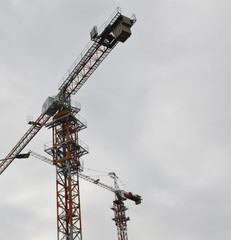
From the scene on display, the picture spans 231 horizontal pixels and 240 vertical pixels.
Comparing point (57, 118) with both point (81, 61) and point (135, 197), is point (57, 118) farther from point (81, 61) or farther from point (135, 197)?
point (135, 197)

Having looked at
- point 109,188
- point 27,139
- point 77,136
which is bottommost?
point 77,136

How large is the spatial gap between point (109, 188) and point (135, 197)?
271 inches

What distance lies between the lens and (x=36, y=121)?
214 feet

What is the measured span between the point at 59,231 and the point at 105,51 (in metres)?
23.2

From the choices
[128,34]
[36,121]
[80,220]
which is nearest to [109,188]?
[36,121]

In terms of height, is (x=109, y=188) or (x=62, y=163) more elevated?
(x=109, y=188)

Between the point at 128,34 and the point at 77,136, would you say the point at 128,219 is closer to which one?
the point at 77,136

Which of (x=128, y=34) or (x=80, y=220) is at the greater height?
(x=128, y=34)

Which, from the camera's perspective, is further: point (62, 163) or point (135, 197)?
point (135, 197)

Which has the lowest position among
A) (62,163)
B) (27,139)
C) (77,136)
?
(62,163)

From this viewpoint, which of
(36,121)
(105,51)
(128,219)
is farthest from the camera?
(128,219)

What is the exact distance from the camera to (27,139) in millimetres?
69188

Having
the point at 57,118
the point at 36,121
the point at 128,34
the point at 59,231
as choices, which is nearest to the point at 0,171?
the point at 36,121

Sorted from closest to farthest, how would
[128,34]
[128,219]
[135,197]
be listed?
[128,34] → [128,219] → [135,197]
